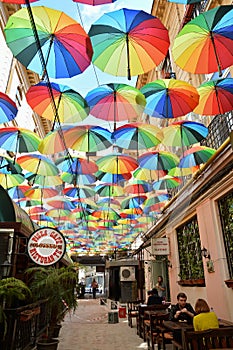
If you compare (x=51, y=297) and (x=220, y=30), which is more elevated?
(x=220, y=30)

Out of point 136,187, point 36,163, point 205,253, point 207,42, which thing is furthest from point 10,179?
point 207,42

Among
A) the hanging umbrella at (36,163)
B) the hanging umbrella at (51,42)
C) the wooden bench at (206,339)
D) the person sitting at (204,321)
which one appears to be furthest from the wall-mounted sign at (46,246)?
the hanging umbrella at (51,42)

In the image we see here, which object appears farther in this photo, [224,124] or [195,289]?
[195,289]

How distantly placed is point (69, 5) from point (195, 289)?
28.7ft

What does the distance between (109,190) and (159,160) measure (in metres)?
3.67

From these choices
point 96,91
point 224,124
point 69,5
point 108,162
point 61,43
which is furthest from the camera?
point 108,162

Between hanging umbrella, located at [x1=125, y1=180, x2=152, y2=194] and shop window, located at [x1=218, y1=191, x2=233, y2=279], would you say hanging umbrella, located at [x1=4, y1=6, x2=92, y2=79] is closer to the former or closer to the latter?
shop window, located at [x1=218, y1=191, x2=233, y2=279]

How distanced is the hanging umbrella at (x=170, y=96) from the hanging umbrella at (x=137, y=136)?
3.07 ft

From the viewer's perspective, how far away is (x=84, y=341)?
908cm

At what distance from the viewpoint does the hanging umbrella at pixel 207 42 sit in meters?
4.77

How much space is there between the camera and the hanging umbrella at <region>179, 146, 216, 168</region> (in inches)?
309

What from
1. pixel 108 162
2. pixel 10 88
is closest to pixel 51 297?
pixel 108 162

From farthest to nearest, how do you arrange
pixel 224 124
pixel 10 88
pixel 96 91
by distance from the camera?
pixel 10 88 → pixel 224 124 → pixel 96 91

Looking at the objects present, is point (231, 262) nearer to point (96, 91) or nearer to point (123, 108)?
point (123, 108)
